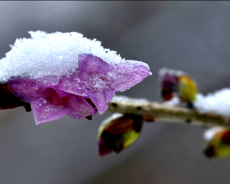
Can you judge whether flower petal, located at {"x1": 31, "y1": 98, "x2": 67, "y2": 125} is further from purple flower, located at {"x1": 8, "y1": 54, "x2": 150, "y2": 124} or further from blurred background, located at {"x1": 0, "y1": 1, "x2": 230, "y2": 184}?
blurred background, located at {"x1": 0, "y1": 1, "x2": 230, "y2": 184}

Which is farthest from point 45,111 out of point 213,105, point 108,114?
point 108,114

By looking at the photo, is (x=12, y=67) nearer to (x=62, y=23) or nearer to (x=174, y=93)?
(x=174, y=93)

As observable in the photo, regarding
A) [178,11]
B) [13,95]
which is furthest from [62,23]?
[13,95]

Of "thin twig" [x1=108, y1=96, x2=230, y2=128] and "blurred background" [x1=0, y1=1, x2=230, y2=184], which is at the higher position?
"blurred background" [x1=0, y1=1, x2=230, y2=184]

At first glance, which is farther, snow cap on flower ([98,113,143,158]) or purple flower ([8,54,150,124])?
snow cap on flower ([98,113,143,158])

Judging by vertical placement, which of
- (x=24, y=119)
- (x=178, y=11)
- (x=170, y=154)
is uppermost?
(x=178, y=11)

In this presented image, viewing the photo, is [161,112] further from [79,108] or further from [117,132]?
[79,108]

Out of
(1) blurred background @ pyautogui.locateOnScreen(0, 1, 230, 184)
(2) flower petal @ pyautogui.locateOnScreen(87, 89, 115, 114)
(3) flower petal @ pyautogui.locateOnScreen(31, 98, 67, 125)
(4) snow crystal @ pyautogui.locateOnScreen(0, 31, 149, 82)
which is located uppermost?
(1) blurred background @ pyautogui.locateOnScreen(0, 1, 230, 184)

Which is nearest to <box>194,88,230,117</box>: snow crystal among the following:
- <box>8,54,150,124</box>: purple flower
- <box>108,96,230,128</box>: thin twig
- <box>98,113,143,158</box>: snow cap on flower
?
<box>108,96,230,128</box>: thin twig
